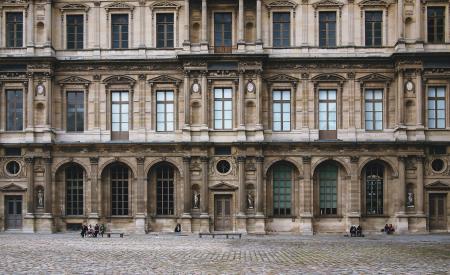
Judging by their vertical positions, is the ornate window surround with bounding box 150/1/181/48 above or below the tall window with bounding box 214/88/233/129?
above

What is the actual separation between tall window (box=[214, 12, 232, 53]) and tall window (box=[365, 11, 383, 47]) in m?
9.63

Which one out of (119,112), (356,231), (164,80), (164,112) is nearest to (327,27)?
(164,80)

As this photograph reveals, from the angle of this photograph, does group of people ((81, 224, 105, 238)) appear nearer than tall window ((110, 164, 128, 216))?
Yes

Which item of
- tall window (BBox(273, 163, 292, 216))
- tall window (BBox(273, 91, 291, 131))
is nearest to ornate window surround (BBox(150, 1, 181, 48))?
tall window (BBox(273, 91, 291, 131))

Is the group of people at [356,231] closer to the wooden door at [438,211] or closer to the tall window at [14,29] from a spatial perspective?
the wooden door at [438,211]

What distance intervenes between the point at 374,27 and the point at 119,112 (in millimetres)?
18797

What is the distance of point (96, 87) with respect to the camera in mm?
46906

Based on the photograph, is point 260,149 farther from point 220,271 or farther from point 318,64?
point 220,271

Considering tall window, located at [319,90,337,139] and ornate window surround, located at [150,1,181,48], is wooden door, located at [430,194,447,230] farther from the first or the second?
ornate window surround, located at [150,1,181,48]

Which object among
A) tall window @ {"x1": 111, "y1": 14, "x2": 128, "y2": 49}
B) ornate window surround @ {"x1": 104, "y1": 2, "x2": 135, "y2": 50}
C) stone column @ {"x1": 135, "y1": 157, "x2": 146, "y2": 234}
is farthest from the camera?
tall window @ {"x1": 111, "y1": 14, "x2": 128, "y2": 49}

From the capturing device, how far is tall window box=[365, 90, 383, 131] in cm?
4669

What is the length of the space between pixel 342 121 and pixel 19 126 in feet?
73.7

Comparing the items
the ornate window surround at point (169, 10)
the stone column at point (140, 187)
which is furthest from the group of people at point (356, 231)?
the ornate window surround at point (169, 10)

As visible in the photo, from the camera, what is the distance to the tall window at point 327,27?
154ft
